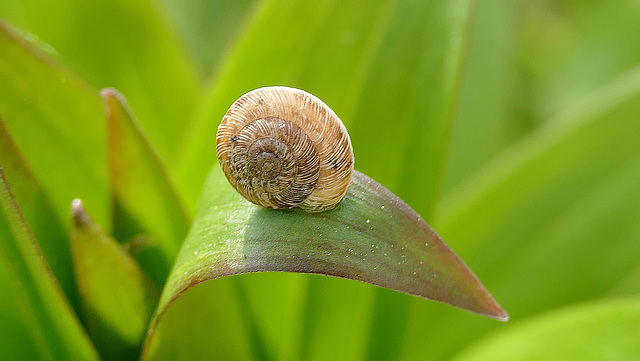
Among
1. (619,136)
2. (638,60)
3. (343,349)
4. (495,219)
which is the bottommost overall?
(343,349)

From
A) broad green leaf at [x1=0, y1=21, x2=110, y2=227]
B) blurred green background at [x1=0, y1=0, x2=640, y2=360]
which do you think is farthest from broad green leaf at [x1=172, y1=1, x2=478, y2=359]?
broad green leaf at [x1=0, y1=21, x2=110, y2=227]

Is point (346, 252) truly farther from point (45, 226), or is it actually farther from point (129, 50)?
point (129, 50)

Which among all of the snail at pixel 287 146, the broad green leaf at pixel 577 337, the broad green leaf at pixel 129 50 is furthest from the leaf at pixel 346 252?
the broad green leaf at pixel 129 50

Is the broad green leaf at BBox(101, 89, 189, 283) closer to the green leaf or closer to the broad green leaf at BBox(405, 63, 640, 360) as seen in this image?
the green leaf

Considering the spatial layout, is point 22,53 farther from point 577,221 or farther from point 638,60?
point 638,60

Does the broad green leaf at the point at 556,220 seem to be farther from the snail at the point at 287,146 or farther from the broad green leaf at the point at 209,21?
the broad green leaf at the point at 209,21

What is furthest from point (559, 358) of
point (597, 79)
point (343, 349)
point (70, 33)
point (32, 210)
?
point (597, 79)
